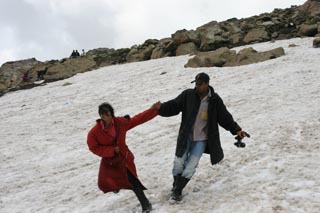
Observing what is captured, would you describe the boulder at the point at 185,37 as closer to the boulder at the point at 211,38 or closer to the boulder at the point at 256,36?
the boulder at the point at 211,38

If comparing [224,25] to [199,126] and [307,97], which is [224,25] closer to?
[307,97]

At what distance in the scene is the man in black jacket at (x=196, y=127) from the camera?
7.29 meters

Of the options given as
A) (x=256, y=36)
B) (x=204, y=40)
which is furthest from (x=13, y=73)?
(x=256, y=36)

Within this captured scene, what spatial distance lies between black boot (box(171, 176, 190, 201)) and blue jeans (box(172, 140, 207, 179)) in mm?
77

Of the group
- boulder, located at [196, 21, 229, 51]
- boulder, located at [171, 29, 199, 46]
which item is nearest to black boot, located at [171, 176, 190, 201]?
boulder, located at [196, 21, 229, 51]

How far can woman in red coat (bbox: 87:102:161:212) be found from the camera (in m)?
7.00

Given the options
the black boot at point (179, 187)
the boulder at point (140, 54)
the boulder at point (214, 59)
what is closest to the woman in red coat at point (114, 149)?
the black boot at point (179, 187)

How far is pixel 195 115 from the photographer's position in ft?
23.9

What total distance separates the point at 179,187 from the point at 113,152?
1.40m

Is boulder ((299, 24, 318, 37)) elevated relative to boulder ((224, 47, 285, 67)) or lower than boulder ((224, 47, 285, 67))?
elevated

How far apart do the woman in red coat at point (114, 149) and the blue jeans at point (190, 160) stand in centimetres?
78

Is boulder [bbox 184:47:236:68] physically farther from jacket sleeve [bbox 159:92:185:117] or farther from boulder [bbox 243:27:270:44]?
jacket sleeve [bbox 159:92:185:117]

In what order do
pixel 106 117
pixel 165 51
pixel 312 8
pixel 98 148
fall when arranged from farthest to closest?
1. pixel 312 8
2. pixel 165 51
3. pixel 98 148
4. pixel 106 117

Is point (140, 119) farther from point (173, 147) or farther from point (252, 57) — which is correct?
point (252, 57)
